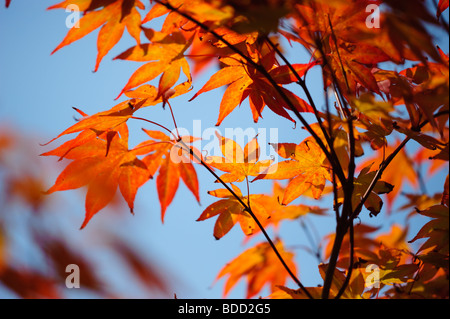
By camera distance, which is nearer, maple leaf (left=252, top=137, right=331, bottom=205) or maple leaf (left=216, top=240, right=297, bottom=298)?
maple leaf (left=252, top=137, right=331, bottom=205)

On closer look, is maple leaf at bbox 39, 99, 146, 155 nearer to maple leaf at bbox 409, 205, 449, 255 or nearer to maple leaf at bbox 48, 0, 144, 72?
maple leaf at bbox 48, 0, 144, 72

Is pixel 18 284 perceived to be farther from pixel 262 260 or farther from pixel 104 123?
pixel 262 260

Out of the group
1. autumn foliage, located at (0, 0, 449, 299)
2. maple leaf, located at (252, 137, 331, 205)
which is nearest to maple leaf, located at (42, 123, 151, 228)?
autumn foliage, located at (0, 0, 449, 299)

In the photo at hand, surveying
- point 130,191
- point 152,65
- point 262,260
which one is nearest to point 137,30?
point 152,65

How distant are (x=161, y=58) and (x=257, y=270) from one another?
2.33 ft

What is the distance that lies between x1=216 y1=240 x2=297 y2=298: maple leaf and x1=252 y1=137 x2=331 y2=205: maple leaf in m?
0.38

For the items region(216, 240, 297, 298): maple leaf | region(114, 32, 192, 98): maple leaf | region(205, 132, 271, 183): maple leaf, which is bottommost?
region(216, 240, 297, 298): maple leaf

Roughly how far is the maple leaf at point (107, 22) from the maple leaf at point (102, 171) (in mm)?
172

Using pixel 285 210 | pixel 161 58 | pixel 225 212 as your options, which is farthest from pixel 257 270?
pixel 161 58

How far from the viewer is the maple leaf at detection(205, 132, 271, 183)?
703 millimetres

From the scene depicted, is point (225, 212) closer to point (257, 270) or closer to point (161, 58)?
point (161, 58)
